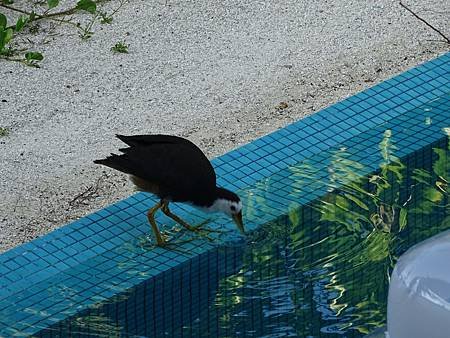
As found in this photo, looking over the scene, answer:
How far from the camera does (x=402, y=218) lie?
522 centimetres

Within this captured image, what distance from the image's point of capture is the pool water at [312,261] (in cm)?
456

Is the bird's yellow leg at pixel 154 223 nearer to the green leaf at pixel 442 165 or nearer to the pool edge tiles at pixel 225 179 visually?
the pool edge tiles at pixel 225 179

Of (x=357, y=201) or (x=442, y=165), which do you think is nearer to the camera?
(x=357, y=201)

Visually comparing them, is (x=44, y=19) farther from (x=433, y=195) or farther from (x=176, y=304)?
(x=176, y=304)

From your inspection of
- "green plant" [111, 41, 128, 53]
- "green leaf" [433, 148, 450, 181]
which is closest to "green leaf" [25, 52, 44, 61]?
"green plant" [111, 41, 128, 53]

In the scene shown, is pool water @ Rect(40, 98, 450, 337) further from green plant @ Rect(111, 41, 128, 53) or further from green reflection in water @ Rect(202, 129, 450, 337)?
green plant @ Rect(111, 41, 128, 53)

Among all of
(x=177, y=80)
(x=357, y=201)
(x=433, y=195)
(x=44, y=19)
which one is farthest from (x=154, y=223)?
(x=44, y=19)

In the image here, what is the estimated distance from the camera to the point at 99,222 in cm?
523

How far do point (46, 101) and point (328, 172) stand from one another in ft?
5.95

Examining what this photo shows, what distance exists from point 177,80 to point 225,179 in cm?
141

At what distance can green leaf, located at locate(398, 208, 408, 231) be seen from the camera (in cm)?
517

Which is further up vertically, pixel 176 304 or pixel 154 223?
pixel 154 223

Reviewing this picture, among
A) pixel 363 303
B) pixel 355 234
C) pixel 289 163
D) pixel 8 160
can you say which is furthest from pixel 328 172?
pixel 8 160

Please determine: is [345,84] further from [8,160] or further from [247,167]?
[8,160]
